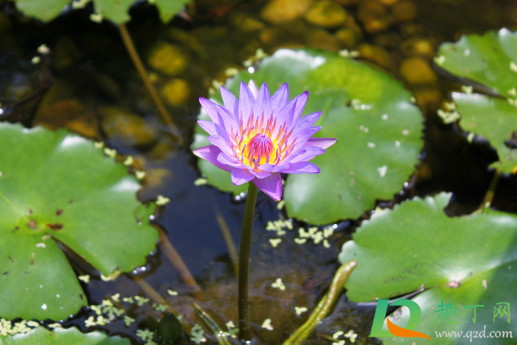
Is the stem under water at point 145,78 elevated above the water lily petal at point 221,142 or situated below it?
below

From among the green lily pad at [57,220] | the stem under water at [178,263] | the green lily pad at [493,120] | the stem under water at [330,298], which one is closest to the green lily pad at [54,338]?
the green lily pad at [57,220]

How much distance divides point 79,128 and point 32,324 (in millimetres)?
1194

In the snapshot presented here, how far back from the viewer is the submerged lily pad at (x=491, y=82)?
2365 millimetres

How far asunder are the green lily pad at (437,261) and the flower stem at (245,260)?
52 cm

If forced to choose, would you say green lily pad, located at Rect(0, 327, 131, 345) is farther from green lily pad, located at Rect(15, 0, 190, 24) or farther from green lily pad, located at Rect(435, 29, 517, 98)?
green lily pad, located at Rect(435, 29, 517, 98)

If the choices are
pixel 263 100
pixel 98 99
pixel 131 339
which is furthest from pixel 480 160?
pixel 98 99

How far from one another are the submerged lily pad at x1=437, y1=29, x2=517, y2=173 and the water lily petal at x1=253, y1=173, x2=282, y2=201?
1690 mm

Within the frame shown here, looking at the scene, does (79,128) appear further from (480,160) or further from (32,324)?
(480,160)

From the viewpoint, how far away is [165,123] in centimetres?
263

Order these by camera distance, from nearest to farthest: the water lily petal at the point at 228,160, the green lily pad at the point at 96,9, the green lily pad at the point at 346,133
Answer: the water lily petal at the point at 228,160 → the green lily pad at the point at 346,133 → the green lily pad at the point at 96,9

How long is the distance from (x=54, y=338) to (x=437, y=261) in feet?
5.64

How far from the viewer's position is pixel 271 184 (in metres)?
1.23

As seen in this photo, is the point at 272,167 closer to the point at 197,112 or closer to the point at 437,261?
the point at 437,261

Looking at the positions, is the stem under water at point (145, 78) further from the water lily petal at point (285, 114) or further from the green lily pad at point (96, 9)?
the water lily petal at point (285, 114)
